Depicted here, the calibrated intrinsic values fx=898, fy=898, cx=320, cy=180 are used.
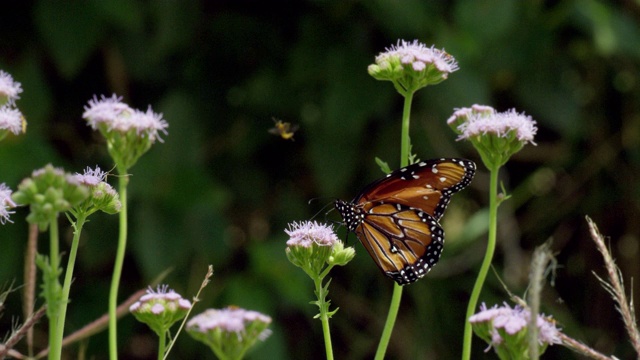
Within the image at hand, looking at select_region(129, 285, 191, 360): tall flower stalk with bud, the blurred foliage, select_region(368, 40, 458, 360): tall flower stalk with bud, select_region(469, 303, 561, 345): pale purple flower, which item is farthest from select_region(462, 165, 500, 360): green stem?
the blurred foliage

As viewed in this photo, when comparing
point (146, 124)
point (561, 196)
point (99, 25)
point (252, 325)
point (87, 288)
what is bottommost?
point (252, 325)

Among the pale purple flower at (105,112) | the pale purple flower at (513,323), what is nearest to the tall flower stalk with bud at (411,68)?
the pale purple flower at (513,323)

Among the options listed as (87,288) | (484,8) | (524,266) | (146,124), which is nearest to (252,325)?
(146,124)

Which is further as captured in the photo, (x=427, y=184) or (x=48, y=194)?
(x=427, y=184)

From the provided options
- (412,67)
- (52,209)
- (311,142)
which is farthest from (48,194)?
(311,142)

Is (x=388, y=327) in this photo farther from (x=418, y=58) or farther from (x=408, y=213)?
(x=408, y=213)

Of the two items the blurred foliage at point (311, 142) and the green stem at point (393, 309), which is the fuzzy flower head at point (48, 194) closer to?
the green stem at point (393, 309)

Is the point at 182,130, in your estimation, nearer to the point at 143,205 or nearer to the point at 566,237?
the point at 143,205
